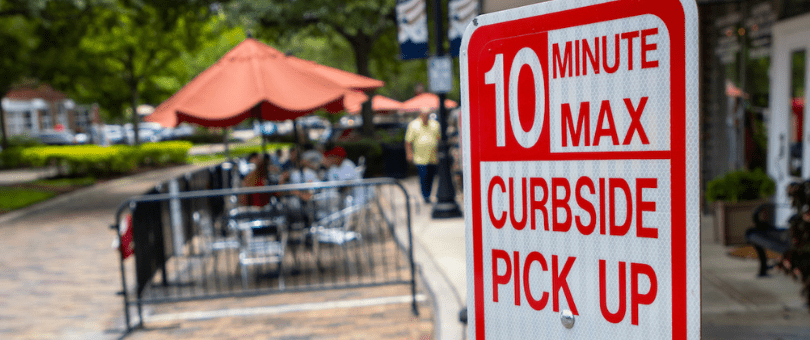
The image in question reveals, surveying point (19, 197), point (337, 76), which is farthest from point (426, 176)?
point (19, 197)

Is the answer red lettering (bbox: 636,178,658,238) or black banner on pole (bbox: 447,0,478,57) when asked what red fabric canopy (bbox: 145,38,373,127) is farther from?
red lettering (bbox: 636,178,658,238)

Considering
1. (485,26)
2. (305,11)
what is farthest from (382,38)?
(485,26)

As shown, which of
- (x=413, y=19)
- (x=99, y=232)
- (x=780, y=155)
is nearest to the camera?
(x=780, y=155)

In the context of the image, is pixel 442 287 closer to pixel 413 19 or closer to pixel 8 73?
pixel 413 19

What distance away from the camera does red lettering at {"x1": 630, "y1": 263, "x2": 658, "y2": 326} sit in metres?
1.49

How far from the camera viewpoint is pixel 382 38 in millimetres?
25328

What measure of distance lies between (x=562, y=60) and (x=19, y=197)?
17654mm

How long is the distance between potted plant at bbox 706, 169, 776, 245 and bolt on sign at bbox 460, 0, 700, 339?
6.40 m

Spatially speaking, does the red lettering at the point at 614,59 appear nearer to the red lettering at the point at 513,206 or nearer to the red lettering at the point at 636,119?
the red lettering at the point at 636,119

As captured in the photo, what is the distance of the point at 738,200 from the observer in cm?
725

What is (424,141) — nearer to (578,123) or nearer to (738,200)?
(738,200)

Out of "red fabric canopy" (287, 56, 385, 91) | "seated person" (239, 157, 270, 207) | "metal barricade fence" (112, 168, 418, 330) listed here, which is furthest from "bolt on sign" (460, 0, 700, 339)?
"seated person" (239, 157, 270, 207)

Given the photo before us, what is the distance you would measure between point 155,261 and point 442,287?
3.02 metres

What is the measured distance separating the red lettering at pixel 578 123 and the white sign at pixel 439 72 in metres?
8.25
